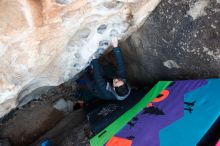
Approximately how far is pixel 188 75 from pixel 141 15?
545 millimetres

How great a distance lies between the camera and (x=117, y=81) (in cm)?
246

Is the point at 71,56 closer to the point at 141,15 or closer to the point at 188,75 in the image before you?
the point at 141,15

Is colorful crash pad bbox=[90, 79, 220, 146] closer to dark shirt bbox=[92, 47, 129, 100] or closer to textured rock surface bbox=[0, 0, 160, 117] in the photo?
dark shirt bbox=[92, 47, 129, 100]

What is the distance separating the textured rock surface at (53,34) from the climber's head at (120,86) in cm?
27

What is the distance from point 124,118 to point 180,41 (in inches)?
25.9

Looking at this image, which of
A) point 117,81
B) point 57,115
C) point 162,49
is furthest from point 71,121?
point 162,49

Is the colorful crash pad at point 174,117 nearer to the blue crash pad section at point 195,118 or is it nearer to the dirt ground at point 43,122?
the blue crash pad section at point 195,118

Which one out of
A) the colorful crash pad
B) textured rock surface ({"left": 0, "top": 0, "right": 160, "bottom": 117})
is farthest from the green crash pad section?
textured rock surface ({"left": 0, "top": 0, "right": 160, "bottom": 117})

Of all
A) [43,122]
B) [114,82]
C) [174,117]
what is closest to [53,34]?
[114,82]

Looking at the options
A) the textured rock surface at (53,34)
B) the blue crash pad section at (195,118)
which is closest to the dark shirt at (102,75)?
the textured rock surface at (53,34)

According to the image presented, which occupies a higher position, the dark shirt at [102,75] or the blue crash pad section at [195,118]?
the dark shirt at [102,75]

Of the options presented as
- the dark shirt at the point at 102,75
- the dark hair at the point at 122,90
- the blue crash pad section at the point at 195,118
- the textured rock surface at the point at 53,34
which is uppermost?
the textured rock surface at the point at 53,34

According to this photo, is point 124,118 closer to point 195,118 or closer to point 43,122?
point 195,118

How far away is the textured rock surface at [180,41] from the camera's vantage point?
81.7 inches
